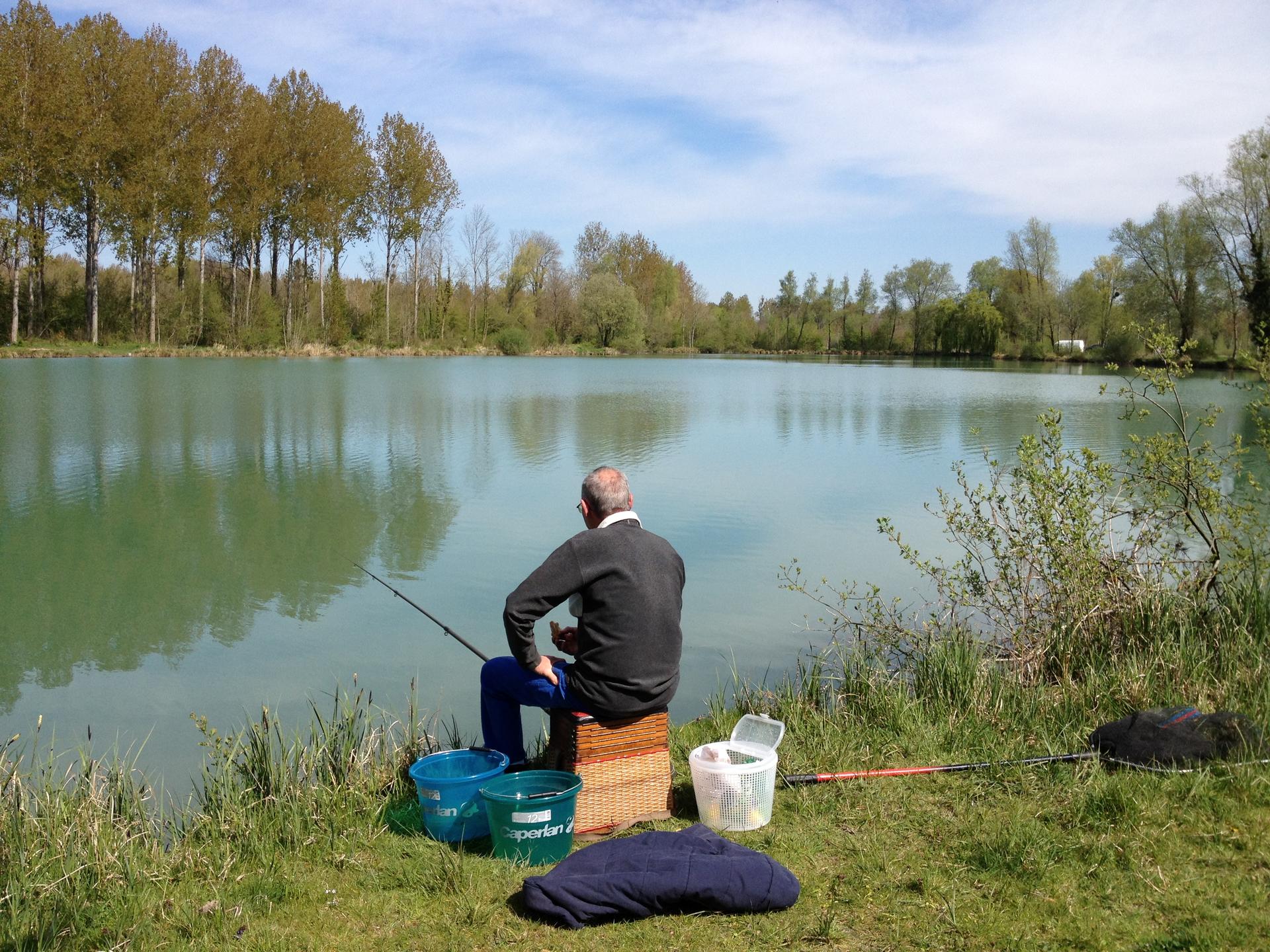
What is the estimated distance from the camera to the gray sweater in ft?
10.5

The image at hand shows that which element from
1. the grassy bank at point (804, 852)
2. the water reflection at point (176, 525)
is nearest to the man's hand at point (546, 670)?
the grassy bank at point (804, 852)

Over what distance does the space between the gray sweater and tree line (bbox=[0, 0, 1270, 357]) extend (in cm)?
1847

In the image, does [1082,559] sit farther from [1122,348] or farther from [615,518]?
[1122,348]

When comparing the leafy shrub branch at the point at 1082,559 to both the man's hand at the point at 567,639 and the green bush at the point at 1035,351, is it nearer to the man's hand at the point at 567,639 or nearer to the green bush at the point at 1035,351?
the man's hand at the point at 567,639

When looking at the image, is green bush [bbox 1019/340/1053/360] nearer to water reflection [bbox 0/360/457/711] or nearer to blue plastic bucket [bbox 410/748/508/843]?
water reflection [bbox 0/360/457/711]

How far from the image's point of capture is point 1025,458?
501 cm

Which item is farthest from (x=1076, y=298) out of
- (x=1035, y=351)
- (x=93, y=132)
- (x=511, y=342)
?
(x=93, y=132)

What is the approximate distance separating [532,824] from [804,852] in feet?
2.96

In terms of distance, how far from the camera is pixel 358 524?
9.77m

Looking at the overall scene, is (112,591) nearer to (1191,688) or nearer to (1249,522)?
(1191,688)

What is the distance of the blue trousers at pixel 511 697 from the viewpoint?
11.3ft

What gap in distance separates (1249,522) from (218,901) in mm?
5323

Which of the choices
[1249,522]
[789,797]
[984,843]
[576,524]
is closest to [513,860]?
[789,797]

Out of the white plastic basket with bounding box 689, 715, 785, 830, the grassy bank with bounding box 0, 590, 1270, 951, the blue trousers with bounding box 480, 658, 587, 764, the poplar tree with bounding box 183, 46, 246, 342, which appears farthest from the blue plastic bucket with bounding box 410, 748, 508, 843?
the poplar tree with bounding box 183, 46, 246, 342
